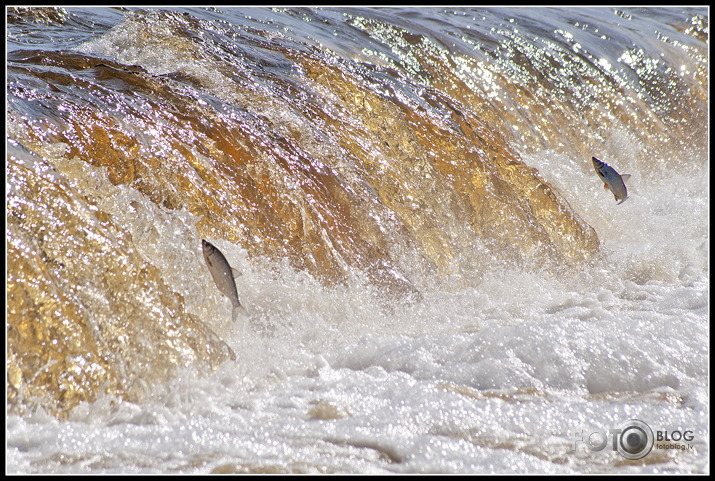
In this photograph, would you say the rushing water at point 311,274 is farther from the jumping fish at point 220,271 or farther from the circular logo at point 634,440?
the jumping fish at point 220,271

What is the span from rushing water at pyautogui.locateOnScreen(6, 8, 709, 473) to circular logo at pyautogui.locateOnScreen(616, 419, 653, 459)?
0.03 metres

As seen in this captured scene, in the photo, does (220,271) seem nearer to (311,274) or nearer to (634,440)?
(311,274)

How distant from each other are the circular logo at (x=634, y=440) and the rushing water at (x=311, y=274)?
1.3 inches

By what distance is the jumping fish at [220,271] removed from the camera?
8.76ft

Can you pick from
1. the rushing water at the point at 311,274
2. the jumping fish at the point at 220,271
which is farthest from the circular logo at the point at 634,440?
the jumping fish at the point at 220,271

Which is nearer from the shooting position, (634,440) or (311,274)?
(634,440)

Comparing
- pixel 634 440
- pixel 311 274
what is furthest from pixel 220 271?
pixel 634 440

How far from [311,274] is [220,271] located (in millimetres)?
810

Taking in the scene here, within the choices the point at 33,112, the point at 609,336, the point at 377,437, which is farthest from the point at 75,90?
the point at 609,336

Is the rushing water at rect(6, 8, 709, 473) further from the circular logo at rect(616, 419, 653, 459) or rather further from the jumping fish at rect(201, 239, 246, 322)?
the jumping fish at rect(201, 239, 246, 322)

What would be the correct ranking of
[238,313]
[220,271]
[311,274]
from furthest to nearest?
1. [311,274]
2. [238,313]
3. [220,271]

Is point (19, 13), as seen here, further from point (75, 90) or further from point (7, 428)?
point (7, 428)

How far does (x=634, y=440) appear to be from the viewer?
242cm

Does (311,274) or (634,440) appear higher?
(634,440)
